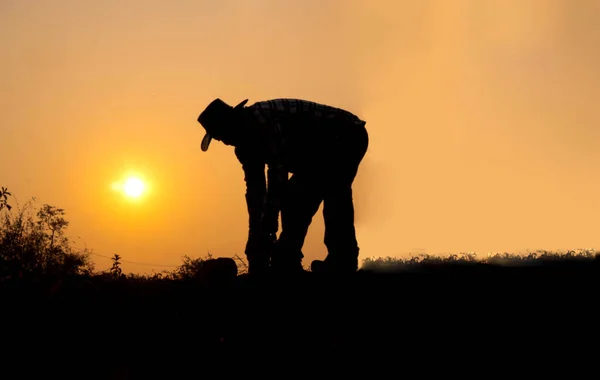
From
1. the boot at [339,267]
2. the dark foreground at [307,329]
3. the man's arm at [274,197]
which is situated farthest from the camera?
the boot at [339,267]

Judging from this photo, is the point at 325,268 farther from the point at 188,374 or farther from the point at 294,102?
the point at 188,374

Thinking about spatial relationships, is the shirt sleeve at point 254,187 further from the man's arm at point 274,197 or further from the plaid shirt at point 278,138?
the man's arm at point 274,197

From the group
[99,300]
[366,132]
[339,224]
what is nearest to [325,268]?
[339,224]

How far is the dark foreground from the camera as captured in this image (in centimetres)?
485

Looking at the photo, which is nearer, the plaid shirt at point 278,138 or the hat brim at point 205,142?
the plaid shirt at point 278,138

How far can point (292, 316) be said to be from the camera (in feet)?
19.9

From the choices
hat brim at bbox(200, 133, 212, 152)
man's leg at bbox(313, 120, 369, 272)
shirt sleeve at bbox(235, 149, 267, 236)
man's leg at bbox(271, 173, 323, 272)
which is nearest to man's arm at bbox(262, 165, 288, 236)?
man's leg at bbox(271, 173, 323, 272)

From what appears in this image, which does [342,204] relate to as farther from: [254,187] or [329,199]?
[254,187]

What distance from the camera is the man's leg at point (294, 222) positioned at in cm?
755

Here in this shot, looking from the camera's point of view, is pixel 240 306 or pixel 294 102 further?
pixel 294 102

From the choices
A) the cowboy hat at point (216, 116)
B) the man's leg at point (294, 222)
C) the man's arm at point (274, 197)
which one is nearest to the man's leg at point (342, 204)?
the man's leg at point (294, 222)

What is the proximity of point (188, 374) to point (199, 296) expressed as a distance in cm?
185

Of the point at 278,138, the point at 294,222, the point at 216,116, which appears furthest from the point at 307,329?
the point at 216,116

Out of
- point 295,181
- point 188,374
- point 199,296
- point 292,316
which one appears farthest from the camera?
point 295,181
